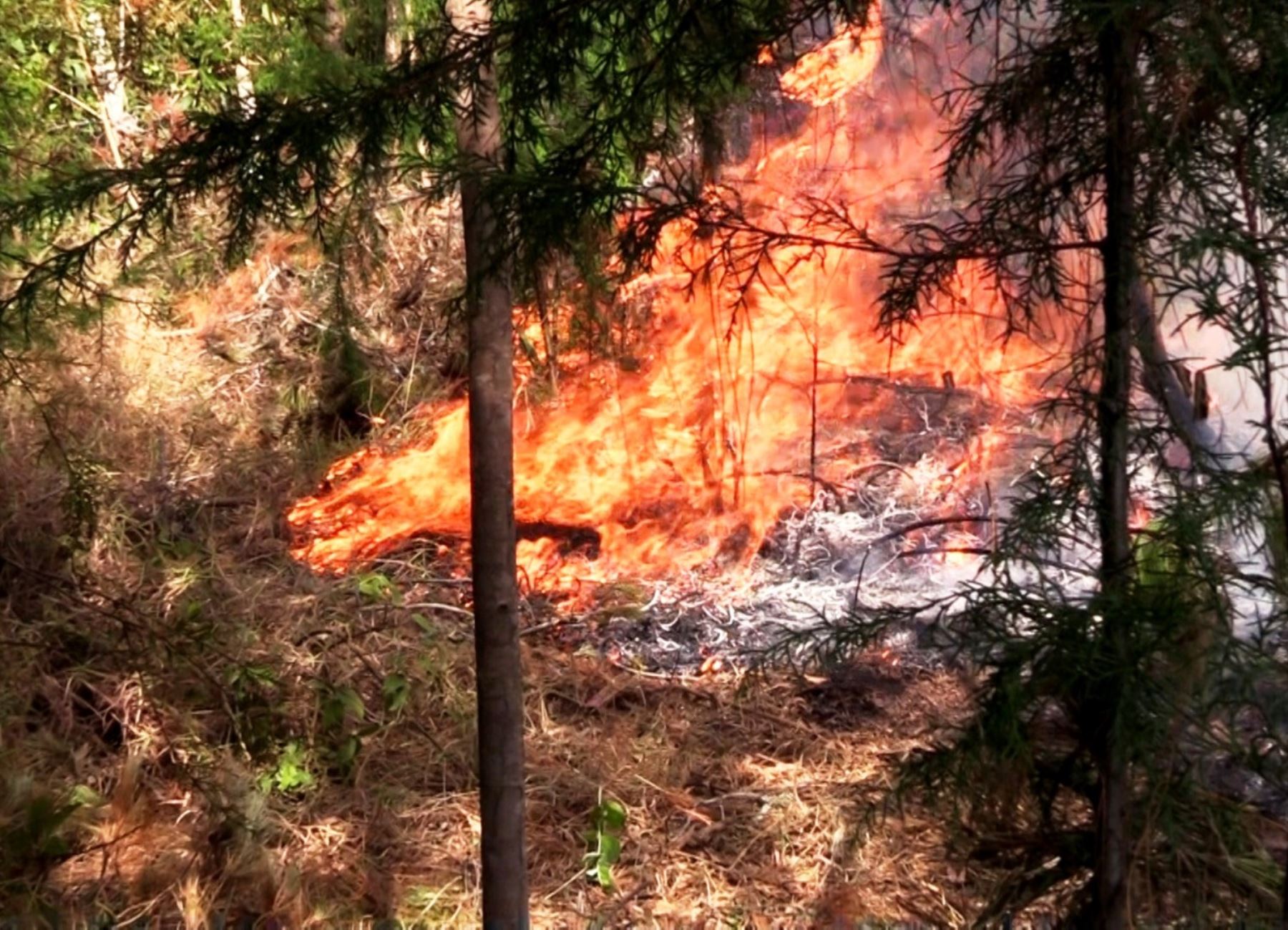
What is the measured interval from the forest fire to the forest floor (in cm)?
75

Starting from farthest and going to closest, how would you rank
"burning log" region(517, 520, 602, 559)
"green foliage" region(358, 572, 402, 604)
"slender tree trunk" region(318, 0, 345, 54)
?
"burning log" region(517, 520, 602, 559) → "green foliage" region(358, 572, 402, 604) → "slender tree trunk" region(318, 0, 345, 54)

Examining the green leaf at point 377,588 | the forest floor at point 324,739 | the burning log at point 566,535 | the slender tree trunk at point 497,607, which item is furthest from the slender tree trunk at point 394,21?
the burning log at point 566,535

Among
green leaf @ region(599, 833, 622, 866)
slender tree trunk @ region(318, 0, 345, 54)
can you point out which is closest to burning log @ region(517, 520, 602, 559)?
green leaf @ region(599, 833, 622, 866)

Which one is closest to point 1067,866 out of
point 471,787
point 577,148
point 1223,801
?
point 1223,801

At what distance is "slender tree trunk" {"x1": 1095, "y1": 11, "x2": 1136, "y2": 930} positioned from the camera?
3166mm

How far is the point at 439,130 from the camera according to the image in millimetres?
4613

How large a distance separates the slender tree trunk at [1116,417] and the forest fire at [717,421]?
661 cm

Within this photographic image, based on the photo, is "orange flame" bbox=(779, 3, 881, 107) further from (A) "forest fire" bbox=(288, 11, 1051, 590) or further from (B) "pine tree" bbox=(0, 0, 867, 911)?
(B) "pine tree" bbox=(0, 0, 867, 911)

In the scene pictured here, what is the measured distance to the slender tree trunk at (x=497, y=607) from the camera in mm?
5512

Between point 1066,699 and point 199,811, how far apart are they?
580 cm

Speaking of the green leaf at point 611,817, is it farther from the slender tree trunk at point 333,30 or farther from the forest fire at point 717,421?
the slender tree trunk at point 333,30

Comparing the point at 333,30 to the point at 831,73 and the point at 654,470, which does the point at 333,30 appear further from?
the point at 654,470

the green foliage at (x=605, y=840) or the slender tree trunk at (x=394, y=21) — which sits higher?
the slender tree trunk at (x=394, y=21)

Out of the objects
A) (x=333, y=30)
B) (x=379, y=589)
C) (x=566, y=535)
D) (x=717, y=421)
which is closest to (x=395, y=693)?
(x=379, y=589)
